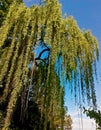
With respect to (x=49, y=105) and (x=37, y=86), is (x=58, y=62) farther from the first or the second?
(x=37, y=86)

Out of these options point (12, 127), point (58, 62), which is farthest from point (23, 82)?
point (12, 127)

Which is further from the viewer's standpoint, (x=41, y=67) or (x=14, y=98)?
(x=41, y=67)

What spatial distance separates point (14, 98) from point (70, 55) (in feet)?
5.12

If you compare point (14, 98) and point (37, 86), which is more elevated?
point (37, 86)

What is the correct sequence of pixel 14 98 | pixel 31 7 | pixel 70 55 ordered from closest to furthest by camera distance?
pixel 14 98 < pixel 70 55 < pixel 31 7

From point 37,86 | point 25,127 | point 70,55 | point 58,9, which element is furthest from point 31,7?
point 25,127

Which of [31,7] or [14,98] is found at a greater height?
[31,7]

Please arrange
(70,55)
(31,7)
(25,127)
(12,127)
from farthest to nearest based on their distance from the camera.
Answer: (25,127), (12,127), (31,7), (70,55)

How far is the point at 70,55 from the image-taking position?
21.7 feet

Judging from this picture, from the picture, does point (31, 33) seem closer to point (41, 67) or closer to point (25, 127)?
point (41, 67)

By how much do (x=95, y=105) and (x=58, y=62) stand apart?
51.4 inches

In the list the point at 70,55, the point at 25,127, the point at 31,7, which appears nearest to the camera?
the point at 70,55

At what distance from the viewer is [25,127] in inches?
323

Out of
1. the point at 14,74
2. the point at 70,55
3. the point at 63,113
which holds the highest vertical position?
the point at 70,55
